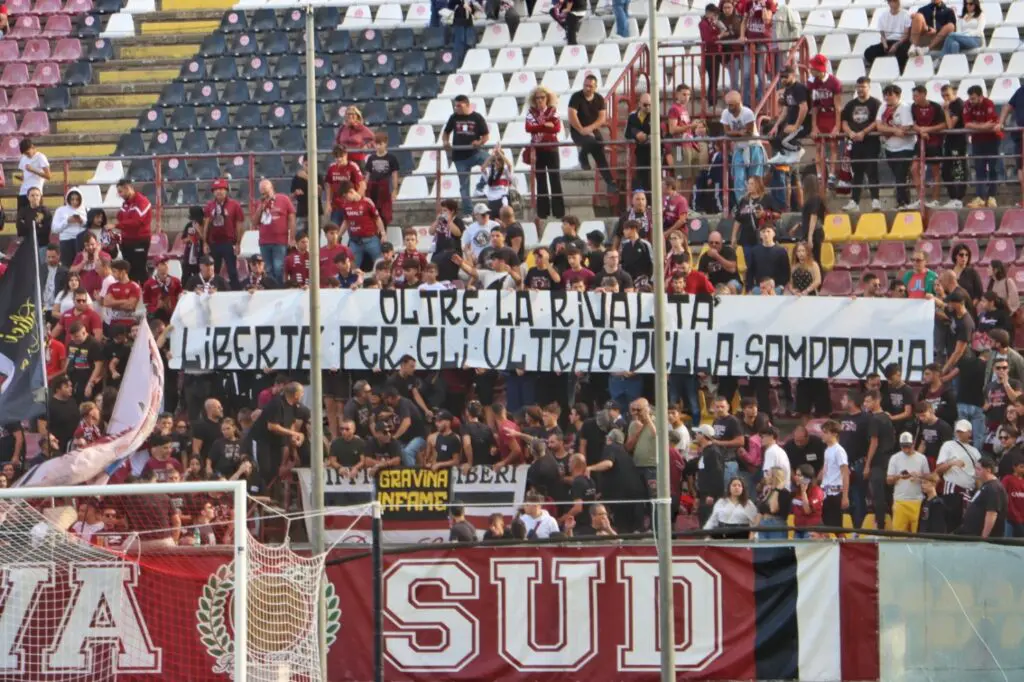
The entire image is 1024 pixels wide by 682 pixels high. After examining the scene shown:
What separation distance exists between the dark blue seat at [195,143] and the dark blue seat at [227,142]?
14cm

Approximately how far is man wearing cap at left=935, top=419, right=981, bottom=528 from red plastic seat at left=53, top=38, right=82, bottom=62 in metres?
17.6

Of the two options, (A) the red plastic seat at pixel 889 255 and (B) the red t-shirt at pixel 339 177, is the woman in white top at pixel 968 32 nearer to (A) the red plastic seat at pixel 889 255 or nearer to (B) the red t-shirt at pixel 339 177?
(A) the red plastic seat at pixel 889 255

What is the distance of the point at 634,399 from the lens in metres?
21.3

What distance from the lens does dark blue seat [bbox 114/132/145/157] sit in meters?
29.7

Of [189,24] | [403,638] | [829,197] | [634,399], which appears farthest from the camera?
[189,24]

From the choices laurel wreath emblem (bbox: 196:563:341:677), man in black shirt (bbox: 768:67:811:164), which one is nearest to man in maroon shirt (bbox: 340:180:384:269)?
man in black shirt (bbox: 768:67:811:164)

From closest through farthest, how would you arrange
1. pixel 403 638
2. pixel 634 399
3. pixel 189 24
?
1. pixel 403 638
2. pixel 634 399
3. pixel 189 24

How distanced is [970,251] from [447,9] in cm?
1004

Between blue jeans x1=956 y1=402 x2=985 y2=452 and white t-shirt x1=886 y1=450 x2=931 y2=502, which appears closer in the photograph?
white t-shirt x1=886 y1=450 x2=931 y2=502

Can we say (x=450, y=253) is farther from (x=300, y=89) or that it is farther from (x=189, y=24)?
(x=189, y=24)

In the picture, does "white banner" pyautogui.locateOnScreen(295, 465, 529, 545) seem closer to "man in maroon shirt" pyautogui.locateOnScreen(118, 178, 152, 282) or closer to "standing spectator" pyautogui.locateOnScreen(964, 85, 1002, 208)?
"man in maroon shirt" pyautogui.locateOnScreen(118, 178, 152, 282)

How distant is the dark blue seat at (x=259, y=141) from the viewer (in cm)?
2888

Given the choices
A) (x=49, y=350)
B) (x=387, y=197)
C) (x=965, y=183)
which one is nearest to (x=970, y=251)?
(x=965, y=183)

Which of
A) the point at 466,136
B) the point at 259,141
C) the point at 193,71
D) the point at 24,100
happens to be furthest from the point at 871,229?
the point at 24,100
